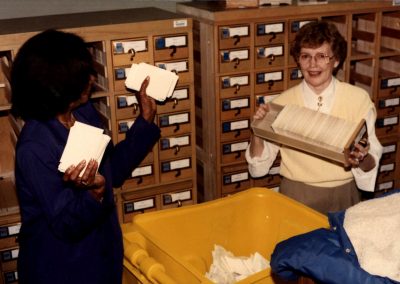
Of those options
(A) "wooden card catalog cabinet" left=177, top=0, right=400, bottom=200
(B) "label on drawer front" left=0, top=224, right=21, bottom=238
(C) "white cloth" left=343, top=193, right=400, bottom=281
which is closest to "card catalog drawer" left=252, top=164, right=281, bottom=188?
(A) "wooden card catalog cabinet" left=177, top=0, right=400, bottom=200

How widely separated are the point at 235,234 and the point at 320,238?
1144mm

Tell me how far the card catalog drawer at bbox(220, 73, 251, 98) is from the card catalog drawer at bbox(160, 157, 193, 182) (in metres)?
0.43

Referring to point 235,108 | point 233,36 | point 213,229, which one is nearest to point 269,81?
point 235,108

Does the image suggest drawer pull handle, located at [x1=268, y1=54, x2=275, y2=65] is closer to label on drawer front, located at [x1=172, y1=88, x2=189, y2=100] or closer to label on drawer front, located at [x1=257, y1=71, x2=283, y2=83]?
label on drawer front, located at [x1=257, y1=71, x2=283, y2=83]

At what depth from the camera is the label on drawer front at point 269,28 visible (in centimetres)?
340

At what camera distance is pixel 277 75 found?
354cm

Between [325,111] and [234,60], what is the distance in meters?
0.72

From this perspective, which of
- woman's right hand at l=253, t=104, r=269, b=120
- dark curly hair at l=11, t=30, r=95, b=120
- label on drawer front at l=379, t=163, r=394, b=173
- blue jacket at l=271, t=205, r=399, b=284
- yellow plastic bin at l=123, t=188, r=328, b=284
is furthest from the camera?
label on drawer front at l=379, t=163, r=394, b=173

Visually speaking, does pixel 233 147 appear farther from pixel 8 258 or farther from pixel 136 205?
pixel 8 258

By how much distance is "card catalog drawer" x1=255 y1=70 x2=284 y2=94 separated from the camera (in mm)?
3510

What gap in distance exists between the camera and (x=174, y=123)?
3.39 meters

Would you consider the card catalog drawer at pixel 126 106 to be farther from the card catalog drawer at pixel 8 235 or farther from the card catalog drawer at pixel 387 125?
the card catalog drawer at pixel 387 125

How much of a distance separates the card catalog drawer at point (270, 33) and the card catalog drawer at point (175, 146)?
2.17 ft

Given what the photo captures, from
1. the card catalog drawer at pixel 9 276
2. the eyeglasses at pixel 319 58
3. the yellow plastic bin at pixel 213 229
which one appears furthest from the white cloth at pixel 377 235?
the card catalog drawer at pixel 9 276
